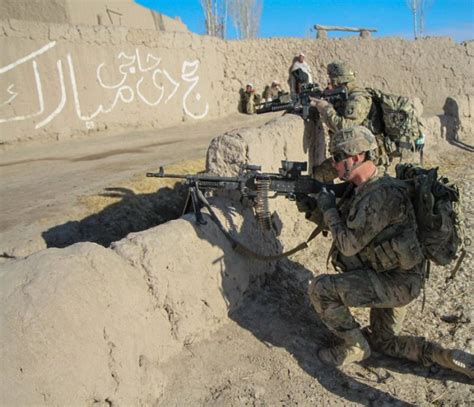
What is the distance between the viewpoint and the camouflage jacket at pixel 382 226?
2.32m

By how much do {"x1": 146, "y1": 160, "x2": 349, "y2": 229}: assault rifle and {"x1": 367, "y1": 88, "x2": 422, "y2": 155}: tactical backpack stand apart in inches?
69.4

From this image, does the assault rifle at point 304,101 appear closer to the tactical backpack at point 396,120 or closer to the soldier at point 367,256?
the tactical backpack at point 396,120

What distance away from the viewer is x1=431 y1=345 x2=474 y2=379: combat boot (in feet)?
7.89

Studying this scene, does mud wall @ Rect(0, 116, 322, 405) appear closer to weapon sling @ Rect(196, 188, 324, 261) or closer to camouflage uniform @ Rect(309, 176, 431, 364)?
weapon sling @ Rect(196, 188, 324, 261)

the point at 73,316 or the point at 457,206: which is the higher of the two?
the point at 457,206

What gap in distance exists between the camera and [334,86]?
4.44 meters

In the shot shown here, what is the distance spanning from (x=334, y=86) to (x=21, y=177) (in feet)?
13.2

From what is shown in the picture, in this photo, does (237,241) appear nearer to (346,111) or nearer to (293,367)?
(293,367)

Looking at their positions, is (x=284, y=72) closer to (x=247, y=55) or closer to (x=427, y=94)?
(x=247, y=55)

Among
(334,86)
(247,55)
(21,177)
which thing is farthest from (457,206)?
(247,55)

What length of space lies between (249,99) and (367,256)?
10386mm

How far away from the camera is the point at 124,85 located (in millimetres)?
9555

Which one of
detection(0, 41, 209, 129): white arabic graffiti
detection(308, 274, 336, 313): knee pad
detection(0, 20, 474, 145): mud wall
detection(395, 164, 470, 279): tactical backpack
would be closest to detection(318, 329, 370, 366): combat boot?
detection(308, 274, 336, 313): knee pad

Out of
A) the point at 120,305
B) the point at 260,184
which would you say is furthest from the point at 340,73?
the point at 120,305
